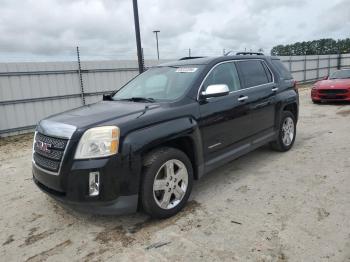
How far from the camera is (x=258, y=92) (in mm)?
5109

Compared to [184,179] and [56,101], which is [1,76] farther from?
[184,179]

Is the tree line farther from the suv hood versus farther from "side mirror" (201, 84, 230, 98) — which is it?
the suv hood

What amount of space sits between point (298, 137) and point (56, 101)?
7356mm

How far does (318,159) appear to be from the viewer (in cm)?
545

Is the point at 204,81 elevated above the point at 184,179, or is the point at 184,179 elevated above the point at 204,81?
the point at 204,81

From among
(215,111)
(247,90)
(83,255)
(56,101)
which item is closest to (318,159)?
(247,90)

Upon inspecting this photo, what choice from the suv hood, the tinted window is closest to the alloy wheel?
the suv hood

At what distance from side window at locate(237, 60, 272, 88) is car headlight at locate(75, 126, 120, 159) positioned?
254 centimetres

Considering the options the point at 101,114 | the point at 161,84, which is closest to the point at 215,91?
the point at 161,84

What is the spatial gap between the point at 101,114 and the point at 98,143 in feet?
1.78

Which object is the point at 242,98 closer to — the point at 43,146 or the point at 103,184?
the point at 103,184

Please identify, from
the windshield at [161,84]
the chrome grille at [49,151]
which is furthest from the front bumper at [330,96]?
the chrome grille at [49,151]

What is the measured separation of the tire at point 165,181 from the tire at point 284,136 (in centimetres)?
260

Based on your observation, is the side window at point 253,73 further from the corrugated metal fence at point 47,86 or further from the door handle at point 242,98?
the corrugated metal fence at point 47,86
